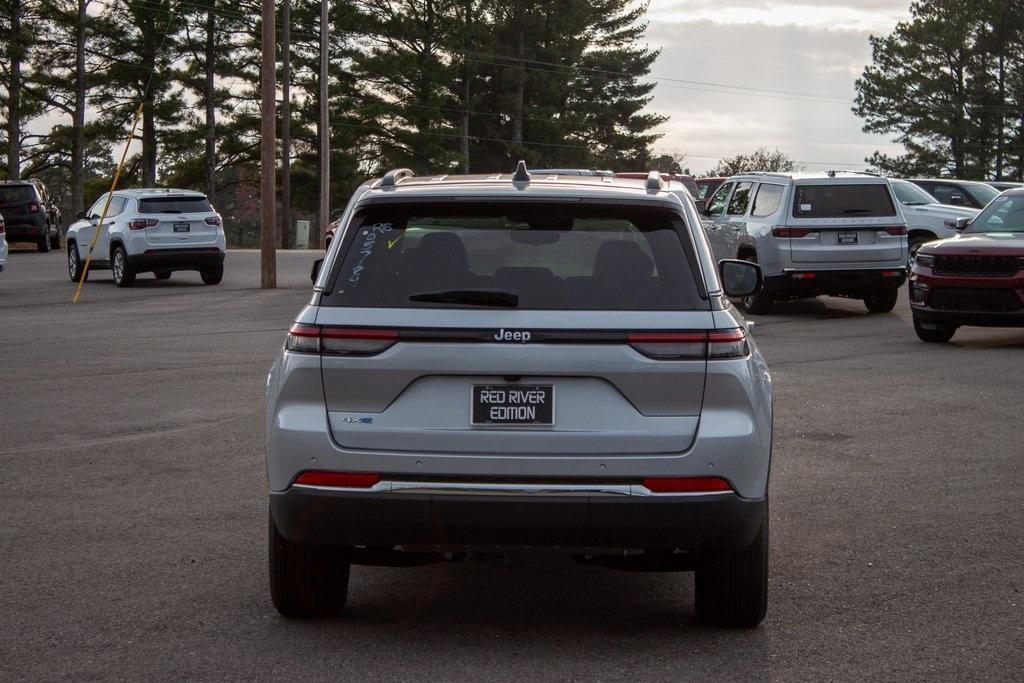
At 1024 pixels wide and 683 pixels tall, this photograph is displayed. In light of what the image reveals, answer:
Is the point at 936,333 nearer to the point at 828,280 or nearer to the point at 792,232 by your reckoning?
the point at 828,280

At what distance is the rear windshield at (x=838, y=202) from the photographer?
66.7ft

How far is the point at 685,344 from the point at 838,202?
15.8m

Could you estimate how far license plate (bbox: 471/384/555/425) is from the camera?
202 inches

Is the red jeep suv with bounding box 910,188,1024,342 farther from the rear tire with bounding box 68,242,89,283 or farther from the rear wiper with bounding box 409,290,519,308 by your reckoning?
the rear tire with bounding box 68,242,89,283

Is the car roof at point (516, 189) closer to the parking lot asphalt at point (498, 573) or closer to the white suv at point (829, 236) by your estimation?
the parking lot asphalt at point (498, 573)

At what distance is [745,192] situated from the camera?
21.7 meters

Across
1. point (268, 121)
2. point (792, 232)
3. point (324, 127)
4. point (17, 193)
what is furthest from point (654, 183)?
point (324, 127)

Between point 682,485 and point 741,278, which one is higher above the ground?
point 741,278

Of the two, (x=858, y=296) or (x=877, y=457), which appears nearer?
(x=877, y=457)

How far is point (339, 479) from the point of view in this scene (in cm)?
520

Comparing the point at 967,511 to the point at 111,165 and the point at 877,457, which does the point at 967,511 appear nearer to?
the point at 877,457

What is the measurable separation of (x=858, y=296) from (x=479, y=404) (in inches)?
681

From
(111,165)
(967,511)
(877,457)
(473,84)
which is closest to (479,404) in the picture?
(967,511)

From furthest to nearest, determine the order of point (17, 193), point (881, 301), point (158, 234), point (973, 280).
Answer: point (17, 193) < point (158, 234) < point (881, 301) < point (973, 280)
